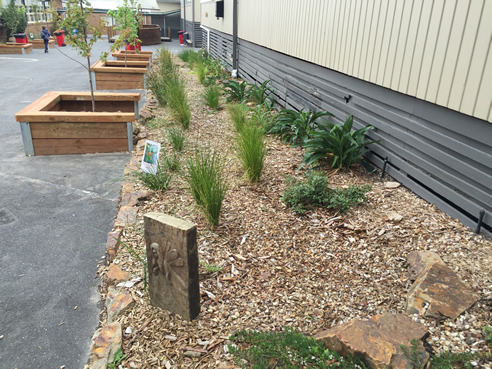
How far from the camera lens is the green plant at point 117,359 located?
2.06 m

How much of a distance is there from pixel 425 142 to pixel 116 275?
2659 millimetres

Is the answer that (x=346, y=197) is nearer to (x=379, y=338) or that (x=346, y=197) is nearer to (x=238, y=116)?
(x=379, y=338)

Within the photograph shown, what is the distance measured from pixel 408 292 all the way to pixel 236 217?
1.46m

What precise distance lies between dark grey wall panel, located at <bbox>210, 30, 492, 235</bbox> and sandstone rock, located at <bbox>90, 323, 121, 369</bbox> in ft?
8.18

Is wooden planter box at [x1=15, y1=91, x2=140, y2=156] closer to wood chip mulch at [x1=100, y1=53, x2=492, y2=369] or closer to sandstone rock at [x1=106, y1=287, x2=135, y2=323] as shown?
wood chip mulch at [x1=100, y1=53, x2=492, y2=369]

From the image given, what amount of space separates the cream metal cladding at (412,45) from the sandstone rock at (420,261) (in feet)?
3.24

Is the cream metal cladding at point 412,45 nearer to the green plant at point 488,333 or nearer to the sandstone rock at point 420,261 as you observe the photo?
the sandstone rock at point 420,261

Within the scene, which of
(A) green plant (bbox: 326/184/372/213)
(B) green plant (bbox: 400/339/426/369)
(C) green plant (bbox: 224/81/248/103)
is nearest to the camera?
(B) green plant (bbox: 400/339/426/369)

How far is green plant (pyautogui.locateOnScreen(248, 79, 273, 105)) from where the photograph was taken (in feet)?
23.7

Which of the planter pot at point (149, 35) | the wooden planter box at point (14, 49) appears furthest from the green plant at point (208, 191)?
the planter pot at point (149, 35)

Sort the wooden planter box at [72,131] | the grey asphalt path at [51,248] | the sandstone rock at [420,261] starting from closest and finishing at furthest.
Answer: the grey asphalt path at [51,248]
the sandstone rock at [420,261]
the wooden planter box at [72,131]

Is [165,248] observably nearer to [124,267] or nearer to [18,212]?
[124,267]

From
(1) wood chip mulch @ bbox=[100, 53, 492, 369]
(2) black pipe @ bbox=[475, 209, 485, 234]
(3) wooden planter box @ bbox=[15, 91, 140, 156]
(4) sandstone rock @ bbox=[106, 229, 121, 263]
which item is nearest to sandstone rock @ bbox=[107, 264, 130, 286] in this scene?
(1) wood chip mulch @ bbox=[100, 53, 492, 369]

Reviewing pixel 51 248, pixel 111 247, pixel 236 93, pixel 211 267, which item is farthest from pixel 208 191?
pixel 236 93
